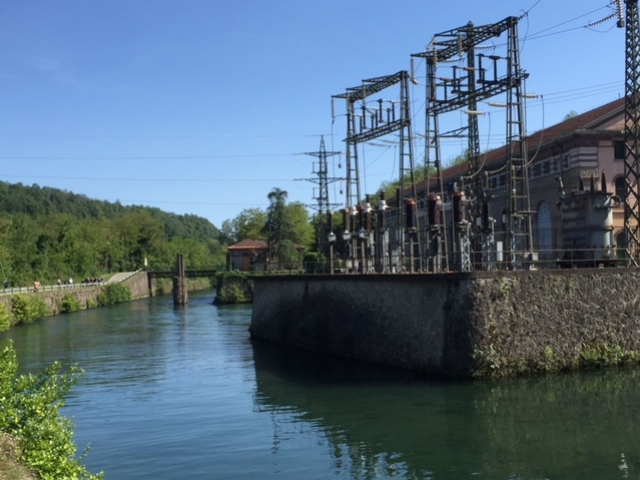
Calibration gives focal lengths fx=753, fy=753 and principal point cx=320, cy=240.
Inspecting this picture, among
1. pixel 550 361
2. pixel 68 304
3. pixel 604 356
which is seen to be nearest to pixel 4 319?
pixel 68 304

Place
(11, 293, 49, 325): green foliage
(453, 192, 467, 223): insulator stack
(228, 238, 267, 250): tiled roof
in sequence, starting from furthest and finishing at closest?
(228, 238, 267, 250): tiled roof < (11, 293, 49, 325): green foliage < (453, 192, 467, 223): insulator stack

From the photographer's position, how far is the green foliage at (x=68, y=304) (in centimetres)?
6950

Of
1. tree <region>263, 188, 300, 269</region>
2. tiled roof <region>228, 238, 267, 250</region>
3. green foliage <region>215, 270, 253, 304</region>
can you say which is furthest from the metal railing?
tiled roof <region>228, 238, 267, 250</region>

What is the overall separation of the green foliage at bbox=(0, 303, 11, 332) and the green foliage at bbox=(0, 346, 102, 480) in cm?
4080

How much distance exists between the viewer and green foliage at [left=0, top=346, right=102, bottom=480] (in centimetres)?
1042

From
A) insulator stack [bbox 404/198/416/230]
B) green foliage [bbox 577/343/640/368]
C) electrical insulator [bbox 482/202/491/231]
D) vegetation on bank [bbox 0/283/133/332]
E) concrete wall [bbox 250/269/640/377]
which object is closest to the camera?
concrete wall [bbox 250/269/640/377]

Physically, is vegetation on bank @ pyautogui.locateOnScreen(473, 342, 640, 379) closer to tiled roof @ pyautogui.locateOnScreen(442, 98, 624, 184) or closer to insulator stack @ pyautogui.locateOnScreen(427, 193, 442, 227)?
insulator stack @ pyautogui.locateOnScreen(427, 193, 442, 227)

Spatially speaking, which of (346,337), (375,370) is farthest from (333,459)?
(346,337)

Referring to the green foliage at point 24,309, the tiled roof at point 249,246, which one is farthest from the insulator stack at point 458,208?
the tiled roof at point 249,246

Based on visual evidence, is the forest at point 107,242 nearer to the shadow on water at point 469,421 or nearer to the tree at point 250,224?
the tree at point 250,224

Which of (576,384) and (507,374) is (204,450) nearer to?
(507,374)

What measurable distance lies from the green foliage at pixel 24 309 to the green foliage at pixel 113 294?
2089 centimetres

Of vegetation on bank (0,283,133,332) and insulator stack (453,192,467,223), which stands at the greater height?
insulator stack (453,192,467,223)

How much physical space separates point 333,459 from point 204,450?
2922mm
